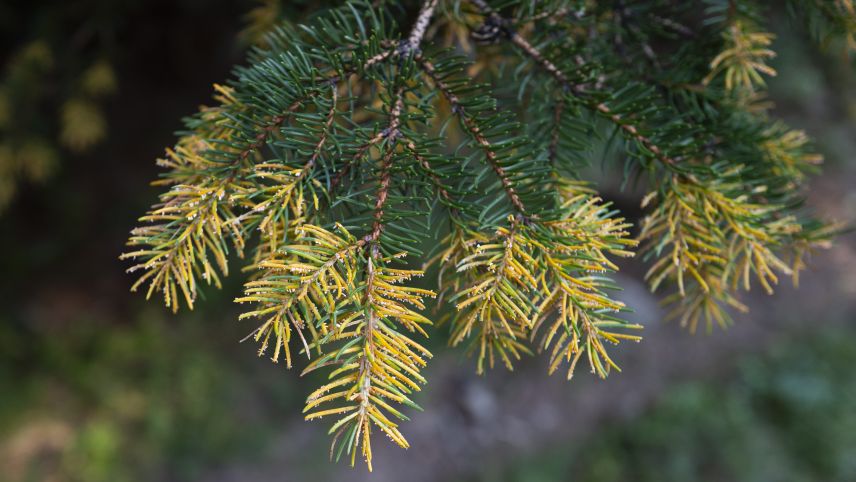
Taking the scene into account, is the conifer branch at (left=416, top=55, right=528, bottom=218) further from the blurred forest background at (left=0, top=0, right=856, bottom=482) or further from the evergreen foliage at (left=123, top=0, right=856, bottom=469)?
the blurred forest background at (left=0, top=0, right=856, bottom=482)

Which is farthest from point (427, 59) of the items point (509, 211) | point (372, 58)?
point (509, 211)

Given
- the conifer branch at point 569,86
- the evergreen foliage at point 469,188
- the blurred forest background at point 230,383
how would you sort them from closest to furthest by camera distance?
1. the evergreen foliage at point 469,188
2. the conifer branch at point 569,86
3. the blurred forest background at point 230,383

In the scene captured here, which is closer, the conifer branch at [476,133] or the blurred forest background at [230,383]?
the conifer branch at [476,133]

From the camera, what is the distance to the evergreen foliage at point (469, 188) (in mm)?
616

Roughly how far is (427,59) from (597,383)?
3.75m

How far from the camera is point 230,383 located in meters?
3.43

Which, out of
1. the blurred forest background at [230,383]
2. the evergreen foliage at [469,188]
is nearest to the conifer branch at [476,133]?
the evergreen foliage at [469,188]

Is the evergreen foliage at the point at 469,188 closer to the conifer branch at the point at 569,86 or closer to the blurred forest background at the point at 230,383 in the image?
the conifer branch at the point at 569,86

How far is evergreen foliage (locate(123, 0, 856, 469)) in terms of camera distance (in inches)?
24.3

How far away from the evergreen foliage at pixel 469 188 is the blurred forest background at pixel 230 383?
2.14m

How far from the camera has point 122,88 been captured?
11.5ft

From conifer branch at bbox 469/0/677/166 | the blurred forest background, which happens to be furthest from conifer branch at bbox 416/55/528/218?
the blurred forest background

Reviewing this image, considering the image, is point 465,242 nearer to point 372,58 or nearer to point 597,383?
point 372,58

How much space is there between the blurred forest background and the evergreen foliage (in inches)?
84.4
